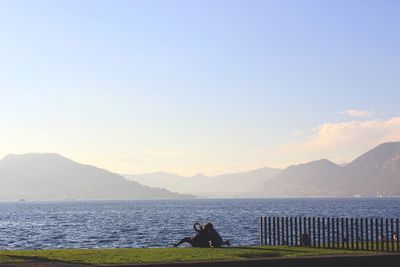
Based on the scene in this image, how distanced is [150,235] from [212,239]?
45143 millimetres

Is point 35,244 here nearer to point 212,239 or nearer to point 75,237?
point 75,237

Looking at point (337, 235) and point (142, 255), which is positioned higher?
point (337, 235)

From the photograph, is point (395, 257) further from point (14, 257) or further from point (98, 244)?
point (98, 244)

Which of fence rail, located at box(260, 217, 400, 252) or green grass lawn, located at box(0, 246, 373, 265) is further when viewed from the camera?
fence rail, located at box(260, 217, 400, 252)

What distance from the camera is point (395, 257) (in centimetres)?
2755

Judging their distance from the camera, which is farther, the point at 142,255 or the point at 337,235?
the point at 337,235

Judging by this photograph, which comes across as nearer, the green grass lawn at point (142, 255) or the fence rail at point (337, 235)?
the green grass lawn at point (142, 255)

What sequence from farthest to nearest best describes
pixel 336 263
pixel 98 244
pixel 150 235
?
pixel 150 235 → pixel 98 244 → pixel 336 263

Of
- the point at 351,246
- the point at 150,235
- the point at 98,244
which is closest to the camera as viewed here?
the point at 351,246

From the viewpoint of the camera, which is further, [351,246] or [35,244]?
[35,244]

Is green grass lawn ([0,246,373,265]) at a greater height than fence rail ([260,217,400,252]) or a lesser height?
lesser

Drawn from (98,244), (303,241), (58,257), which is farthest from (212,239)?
(98,244)

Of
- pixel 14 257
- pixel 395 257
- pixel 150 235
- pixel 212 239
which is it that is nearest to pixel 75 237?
pixel 150 235

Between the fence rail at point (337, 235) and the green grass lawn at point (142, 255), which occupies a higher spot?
the fence rail at point (337, 235)
